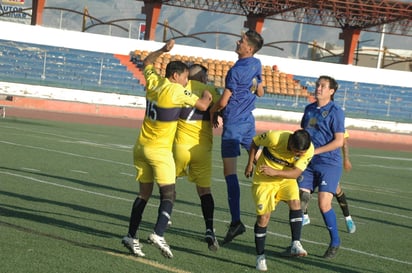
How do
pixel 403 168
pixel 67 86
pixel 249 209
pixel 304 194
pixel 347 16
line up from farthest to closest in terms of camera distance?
pixel 347 16, pixel 67 86, pixel 403 168, pixel 249 209, pixel 304 194

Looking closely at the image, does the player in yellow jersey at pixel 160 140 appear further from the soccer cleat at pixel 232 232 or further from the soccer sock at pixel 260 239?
the soccer cleat at pixel 232 232

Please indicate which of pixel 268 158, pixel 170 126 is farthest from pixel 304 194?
pixel 170 126

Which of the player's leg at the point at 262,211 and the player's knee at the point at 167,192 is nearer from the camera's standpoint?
the player's leg at the point at 262,211

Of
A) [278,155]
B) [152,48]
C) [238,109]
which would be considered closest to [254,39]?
[238,109]

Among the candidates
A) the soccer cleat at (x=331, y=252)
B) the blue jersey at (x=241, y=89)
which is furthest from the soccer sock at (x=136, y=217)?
the soccer cleat at (x=331, y=252)

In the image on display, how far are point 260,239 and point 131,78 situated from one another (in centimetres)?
3294

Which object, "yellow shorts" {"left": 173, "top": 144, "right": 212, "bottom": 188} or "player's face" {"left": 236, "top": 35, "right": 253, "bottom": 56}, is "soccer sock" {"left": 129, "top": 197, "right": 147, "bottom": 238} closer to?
"yellow shorts" {"left": 173, "top": 144, "right": 212, "bottom": 188}

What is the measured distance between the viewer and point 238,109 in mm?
9820

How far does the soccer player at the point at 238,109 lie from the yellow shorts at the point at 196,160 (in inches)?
23.1

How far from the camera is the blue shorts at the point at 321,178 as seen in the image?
972cm

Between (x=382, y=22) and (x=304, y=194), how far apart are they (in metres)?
39.3

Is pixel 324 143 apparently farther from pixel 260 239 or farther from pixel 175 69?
pixel 175 69

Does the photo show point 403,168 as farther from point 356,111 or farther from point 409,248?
point 356,111

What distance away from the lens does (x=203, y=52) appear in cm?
4325
